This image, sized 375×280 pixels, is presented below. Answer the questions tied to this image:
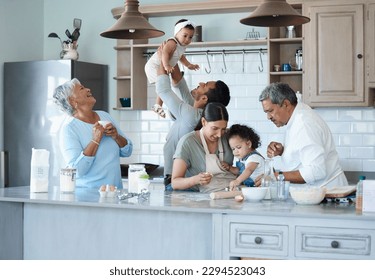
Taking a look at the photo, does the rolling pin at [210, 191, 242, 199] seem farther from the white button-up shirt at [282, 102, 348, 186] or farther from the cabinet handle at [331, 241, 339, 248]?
the cabinet handle at [331, 241, 339, 248]

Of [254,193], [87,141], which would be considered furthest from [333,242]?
[87,141]

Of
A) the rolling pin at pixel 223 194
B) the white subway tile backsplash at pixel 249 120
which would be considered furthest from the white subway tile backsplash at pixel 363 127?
the rolling pin at pixel 223 194

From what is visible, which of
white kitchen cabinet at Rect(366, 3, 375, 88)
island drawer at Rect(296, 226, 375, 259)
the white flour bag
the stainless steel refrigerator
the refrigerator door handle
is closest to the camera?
island drawer at Rect(296, 226, 375, 259)

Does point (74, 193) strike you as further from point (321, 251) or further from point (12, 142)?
point (12, 142)

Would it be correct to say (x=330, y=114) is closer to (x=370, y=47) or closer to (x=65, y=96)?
(x=370, y=47)

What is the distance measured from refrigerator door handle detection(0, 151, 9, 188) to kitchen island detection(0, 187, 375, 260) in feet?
8.36

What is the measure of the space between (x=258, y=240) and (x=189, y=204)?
1.52 ft

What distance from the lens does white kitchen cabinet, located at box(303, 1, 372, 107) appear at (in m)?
6.29

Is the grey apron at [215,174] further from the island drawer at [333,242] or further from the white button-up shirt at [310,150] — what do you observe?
the island drawer at [333,242]

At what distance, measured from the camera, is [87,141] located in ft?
15.3

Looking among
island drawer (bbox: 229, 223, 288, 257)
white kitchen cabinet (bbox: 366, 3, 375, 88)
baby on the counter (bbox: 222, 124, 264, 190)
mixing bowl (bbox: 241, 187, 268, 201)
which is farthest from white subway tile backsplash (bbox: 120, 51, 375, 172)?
island drawer (bbox: 229, 223, 288, 257)

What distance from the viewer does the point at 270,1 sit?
423 centimetres

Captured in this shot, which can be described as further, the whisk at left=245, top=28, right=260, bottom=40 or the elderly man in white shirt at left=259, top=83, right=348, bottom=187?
the whisk at left=245, top=28, right=260, bottom=40
